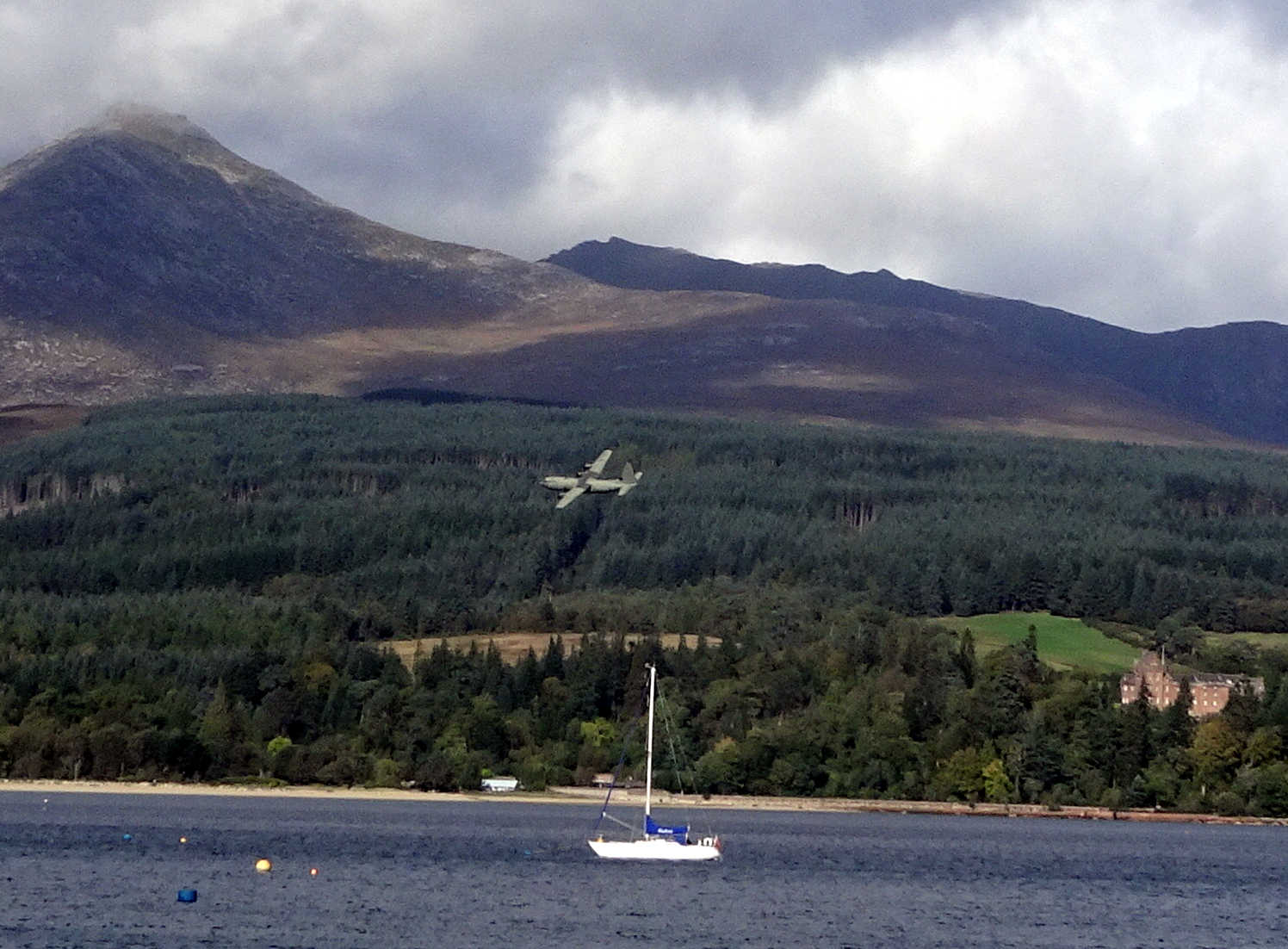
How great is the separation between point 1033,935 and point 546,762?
273ft

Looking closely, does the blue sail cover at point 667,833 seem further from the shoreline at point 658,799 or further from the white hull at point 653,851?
the shoreline at point 658,799

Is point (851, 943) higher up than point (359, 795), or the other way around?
point (851, 943)

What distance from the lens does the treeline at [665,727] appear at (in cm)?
16488

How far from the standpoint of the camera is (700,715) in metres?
178

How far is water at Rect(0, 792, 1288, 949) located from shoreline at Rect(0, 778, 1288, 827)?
776 centimetres

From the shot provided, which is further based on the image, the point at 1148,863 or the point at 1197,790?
the point at 1197,790

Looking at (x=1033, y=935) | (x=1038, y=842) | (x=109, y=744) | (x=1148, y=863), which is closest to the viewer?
(x=1033, y=935)

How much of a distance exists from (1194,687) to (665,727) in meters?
46.0

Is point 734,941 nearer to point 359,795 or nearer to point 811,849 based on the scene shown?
point 811,849

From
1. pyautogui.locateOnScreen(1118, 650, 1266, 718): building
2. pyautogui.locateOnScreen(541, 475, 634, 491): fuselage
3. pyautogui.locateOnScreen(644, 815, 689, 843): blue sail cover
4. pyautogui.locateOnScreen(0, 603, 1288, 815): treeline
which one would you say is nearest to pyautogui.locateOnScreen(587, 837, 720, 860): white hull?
pyautogui.locateOnScreen(644, 815, 689, 843): blue sail cover

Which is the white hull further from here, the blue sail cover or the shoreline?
the shoreline

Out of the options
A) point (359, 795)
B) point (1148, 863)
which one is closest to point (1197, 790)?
point (1148, 863)

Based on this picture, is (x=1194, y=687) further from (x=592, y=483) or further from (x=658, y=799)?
(x=592, y=483)

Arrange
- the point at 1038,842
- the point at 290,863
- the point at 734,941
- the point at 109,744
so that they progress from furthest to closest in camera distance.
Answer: the point at 109,744, the point at 1038,842, the point at 290,863, the point at 734,941
